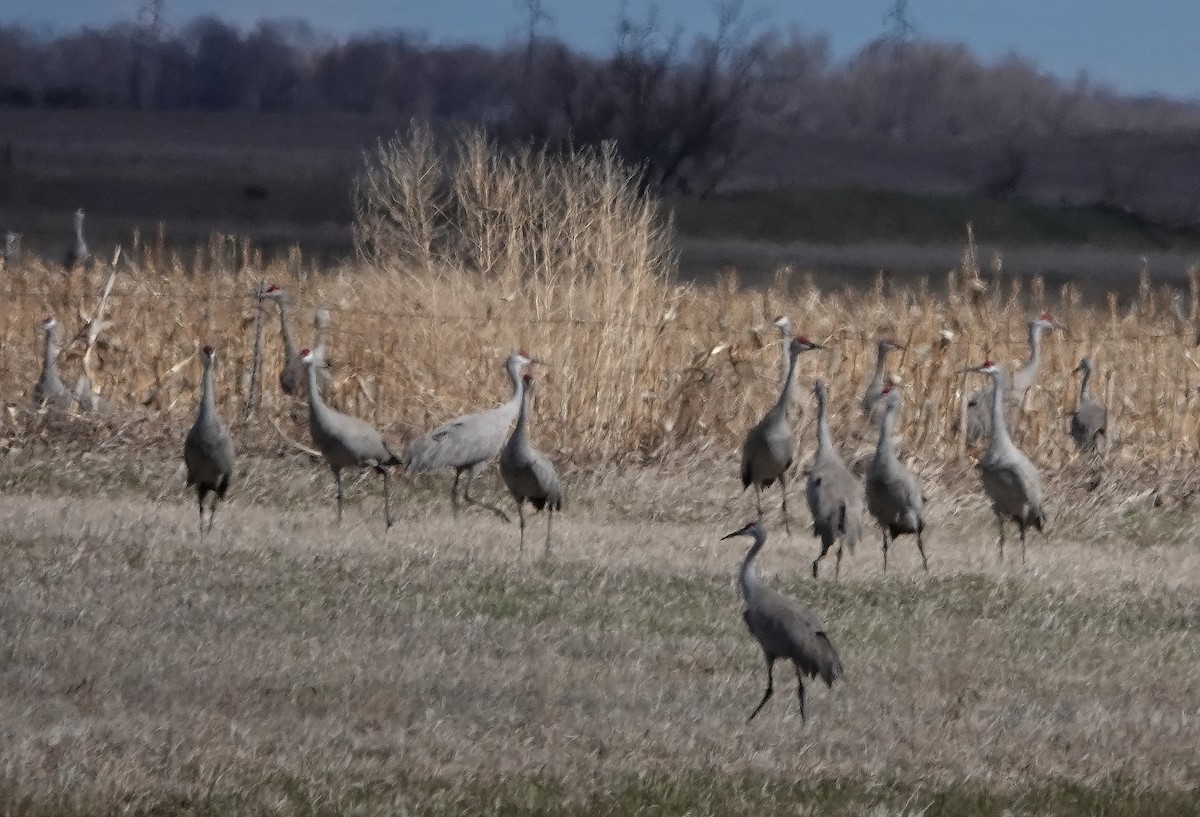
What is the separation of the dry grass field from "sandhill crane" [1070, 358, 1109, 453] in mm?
201

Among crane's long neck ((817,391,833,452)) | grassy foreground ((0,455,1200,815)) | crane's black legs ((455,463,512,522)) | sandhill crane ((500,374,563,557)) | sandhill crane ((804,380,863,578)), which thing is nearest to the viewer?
grassy foreground ((0,455,1200,815))

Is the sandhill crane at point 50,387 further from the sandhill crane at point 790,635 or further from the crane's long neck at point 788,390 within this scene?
the sandhill crane at point 790,635

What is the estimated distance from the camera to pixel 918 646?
29.7 feet

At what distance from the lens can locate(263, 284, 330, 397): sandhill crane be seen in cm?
1579

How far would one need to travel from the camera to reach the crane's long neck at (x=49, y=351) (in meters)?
15.2

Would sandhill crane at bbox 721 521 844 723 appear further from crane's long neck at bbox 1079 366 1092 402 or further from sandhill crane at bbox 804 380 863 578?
crane's long neck at bbox 1079 366 1092 402

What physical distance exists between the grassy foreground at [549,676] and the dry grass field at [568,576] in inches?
1.0

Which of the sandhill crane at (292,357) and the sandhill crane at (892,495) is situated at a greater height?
the sandhill crane at (892,495)

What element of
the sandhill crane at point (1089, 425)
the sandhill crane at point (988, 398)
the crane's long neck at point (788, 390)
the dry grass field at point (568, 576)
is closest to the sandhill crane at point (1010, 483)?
the dry grass field at point (568, 576)

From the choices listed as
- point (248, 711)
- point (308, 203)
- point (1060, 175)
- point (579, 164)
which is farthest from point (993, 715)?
point (1060, 175)

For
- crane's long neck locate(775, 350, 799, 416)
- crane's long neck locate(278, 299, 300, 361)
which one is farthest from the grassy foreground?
crane's long neck locate(278, 299, 300, 361)

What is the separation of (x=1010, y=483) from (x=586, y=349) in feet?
14.2

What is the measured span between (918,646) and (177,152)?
4694 centimetres

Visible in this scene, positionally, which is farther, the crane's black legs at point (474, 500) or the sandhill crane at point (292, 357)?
the sandhill crane at point (292, 357)
